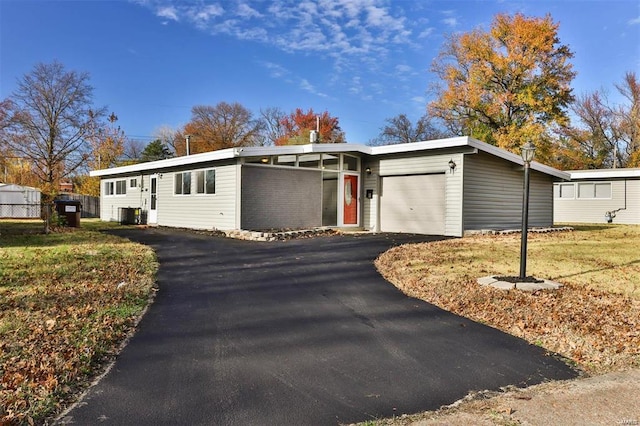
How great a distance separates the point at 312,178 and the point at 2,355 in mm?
A: 11907

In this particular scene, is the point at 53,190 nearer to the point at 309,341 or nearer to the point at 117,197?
the point at 117,197

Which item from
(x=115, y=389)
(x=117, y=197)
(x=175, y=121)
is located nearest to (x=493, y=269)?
(x=115, y=389)

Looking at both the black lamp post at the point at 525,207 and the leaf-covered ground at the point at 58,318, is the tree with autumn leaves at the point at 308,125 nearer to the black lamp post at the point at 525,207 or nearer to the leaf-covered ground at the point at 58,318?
the leaf-covered ground at the point at 58,318

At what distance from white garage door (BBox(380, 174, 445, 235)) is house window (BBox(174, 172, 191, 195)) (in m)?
7.18

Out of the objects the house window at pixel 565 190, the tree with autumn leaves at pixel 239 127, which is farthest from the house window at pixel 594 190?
the tree with autumn leaves at pixel 239 127

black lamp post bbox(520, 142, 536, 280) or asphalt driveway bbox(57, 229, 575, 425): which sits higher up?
black lamp post bbox(520, 142, 536, 280)

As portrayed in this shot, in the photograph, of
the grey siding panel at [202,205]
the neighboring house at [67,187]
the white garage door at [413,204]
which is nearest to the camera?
the grey siding panel at [202,205]

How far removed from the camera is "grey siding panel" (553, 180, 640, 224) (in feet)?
Answer: 66.8


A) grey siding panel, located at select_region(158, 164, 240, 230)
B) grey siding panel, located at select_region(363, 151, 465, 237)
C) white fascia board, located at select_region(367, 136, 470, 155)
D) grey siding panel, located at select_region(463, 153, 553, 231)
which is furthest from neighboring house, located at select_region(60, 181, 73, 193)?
grey siding panel, located at select_region(463, 153, 553, 231)

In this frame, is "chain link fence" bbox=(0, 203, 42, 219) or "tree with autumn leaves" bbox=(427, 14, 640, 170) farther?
"chain link fence" bbox=(0, 203, 42, 219)

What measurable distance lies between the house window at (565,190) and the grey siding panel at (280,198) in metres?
15.1

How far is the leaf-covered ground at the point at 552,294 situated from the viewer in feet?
13.3

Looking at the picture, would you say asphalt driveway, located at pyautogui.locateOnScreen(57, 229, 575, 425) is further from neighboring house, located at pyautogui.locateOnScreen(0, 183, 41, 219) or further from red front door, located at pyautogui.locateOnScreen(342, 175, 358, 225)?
neighboring house, located at pyautogui.locateOnScreen(0, 183, 41, 219)

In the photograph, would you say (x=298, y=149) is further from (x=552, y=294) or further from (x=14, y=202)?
(x=14, y=202)
